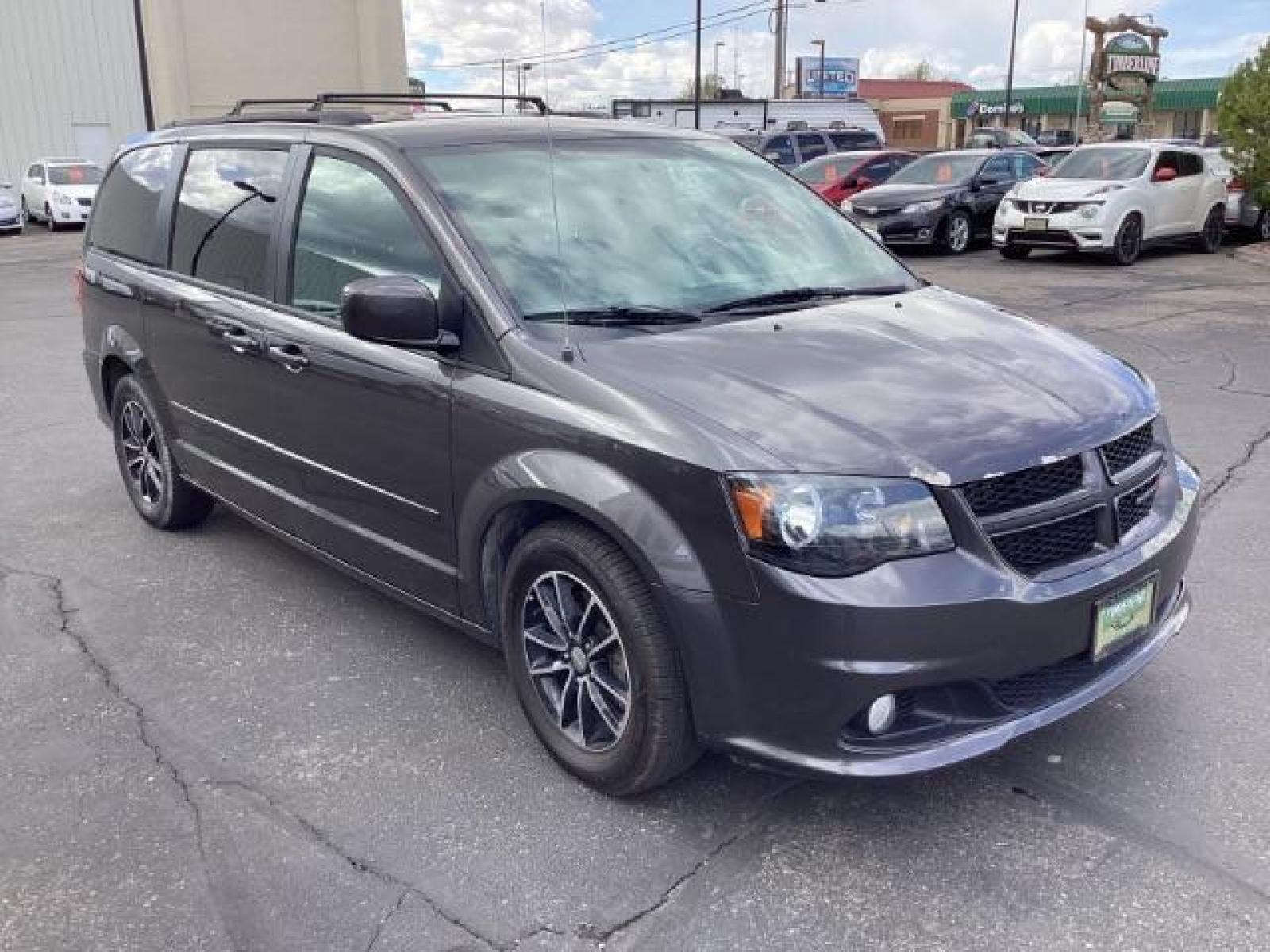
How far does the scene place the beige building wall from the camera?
107 ft

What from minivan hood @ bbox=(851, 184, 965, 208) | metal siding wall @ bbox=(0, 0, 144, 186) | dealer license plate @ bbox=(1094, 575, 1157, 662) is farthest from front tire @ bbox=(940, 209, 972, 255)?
metal siding wall @ bbox=(0, 0, 144, 186)

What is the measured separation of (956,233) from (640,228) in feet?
48.6

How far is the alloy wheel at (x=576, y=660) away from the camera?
3.13 meters

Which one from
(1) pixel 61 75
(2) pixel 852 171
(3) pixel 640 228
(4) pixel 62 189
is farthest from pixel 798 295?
(1) pixel 61 75

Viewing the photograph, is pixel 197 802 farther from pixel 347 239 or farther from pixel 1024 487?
pixel 1024 487

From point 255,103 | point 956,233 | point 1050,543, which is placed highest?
point 255,103

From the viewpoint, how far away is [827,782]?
2.74 metres

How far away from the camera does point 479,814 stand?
318cm

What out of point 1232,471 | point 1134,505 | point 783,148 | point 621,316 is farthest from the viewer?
point 783,148

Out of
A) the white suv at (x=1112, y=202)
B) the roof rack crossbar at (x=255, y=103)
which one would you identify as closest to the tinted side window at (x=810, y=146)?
the white suv at (x=1112, y=202)

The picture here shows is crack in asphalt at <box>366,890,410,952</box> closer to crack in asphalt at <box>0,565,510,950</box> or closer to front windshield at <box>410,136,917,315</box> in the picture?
crack in asphalt at <box>0,565,510,950</box>

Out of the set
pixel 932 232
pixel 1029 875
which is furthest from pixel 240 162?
pixel 932 232

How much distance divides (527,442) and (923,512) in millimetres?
1073

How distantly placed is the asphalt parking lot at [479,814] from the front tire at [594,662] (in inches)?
5.9
